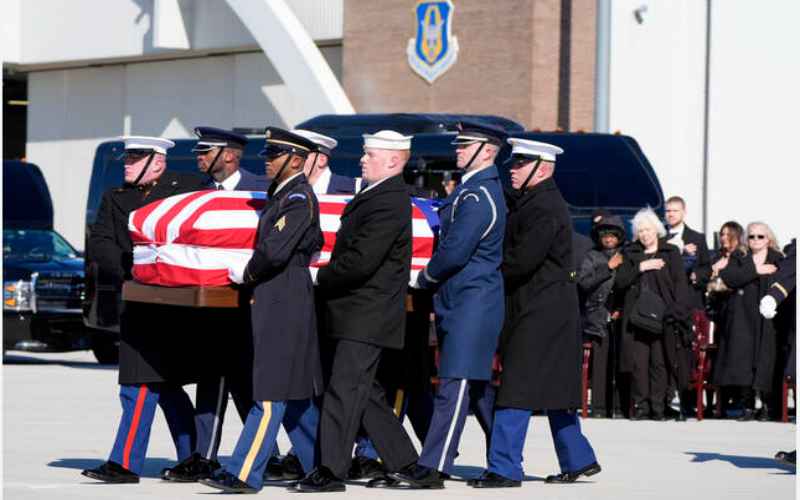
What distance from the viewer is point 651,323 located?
16.9 metres

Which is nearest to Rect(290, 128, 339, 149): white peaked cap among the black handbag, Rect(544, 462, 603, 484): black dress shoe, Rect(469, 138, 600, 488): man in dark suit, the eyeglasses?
the eyeglasses

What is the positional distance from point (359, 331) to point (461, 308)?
662 mm

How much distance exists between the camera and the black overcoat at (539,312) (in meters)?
11.0

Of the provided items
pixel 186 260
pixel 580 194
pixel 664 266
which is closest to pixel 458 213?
pixel 186 260

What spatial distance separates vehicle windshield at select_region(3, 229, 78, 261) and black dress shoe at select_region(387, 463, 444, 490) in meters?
13.1

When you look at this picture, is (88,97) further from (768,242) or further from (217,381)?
(217,381)

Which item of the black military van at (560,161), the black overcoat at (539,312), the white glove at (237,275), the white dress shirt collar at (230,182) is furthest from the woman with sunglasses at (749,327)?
the white glove at (237,275)

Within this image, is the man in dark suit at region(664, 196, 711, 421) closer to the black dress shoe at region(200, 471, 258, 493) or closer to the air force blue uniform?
the air force blue uniform

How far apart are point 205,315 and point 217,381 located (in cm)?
40

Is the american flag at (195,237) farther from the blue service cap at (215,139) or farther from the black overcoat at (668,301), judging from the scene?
the black overcoat at (668,301)

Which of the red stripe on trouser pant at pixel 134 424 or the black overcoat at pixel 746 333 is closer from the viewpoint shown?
the red stripe on trouser pant at pixel 134 424

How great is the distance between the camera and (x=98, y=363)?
2406 cm

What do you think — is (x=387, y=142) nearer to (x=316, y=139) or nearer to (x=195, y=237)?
(x=316, y=139)

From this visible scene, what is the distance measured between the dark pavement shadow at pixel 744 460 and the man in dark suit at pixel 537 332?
179 centimetres
